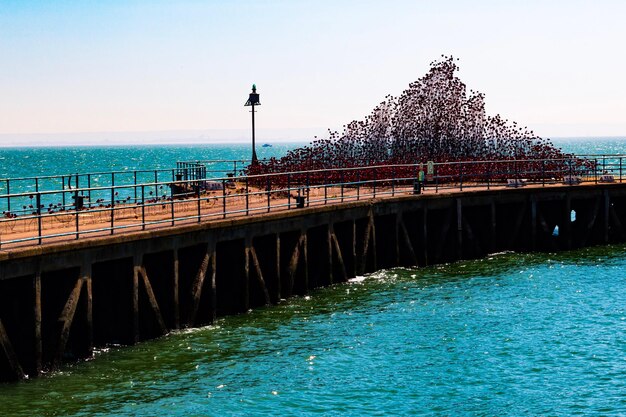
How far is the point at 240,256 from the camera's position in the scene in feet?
93.4

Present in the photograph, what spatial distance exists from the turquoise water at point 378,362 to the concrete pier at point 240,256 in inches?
29.7

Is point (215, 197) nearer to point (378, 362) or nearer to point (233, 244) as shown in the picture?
point (233, 244)

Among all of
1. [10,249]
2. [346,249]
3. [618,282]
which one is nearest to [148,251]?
[10,249]

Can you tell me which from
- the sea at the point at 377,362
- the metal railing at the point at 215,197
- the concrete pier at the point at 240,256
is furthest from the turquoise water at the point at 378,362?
the metal railing at the point at 215,197

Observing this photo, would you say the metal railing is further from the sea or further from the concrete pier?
the sea

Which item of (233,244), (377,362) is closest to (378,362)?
(377,362)

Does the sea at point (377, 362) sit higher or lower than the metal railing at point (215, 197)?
lower

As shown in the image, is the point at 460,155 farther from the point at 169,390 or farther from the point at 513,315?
the point at 169,390

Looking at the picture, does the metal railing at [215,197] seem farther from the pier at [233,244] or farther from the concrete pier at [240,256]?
the concrete pier at [240,256]

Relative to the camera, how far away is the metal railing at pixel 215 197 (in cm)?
2473

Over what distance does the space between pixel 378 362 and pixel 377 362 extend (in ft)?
0.10

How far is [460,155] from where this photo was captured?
50.7 m

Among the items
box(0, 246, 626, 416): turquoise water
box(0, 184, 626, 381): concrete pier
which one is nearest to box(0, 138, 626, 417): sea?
box(0, 246, 626, 416): turquoise water

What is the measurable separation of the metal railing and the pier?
14 cm
